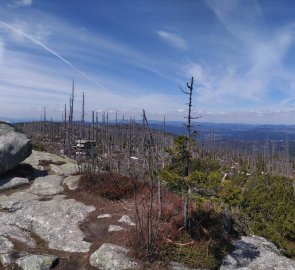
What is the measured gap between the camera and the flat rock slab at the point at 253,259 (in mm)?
13883

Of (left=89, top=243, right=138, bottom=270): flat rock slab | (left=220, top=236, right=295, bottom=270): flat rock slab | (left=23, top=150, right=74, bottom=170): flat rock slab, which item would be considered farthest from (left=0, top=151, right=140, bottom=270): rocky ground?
(left=220, top=236, right=295, bottom=270): flat rock slab

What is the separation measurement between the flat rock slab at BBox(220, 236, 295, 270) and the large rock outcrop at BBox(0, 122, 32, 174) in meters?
14.1

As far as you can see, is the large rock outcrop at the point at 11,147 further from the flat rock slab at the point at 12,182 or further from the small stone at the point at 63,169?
the small stone at the point at 63,169

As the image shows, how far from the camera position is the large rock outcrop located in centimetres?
2167

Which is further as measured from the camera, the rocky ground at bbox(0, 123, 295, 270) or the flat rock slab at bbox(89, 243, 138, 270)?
the rocky ground at bbox(0, 123, 295, 270)

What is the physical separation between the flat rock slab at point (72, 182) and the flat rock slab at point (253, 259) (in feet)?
29.5

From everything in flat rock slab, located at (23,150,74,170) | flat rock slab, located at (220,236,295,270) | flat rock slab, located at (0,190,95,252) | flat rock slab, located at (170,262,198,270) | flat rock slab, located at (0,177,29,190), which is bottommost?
flat rock slab, located at (220,236,295,270)

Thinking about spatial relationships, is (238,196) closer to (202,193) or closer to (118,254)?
(202,193)

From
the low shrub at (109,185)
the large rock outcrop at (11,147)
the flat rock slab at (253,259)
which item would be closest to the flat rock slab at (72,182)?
the low shrub at (109,185)

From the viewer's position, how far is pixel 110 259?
12.3 meters

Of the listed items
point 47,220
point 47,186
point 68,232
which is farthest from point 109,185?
point 68,232

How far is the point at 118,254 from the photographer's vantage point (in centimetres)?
1246

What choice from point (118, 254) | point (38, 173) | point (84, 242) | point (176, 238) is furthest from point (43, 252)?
point (38, 173)

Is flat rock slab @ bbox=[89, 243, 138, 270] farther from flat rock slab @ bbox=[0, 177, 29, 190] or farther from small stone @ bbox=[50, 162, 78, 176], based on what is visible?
small stone @ bbox=[50, 162, 78, 176]
